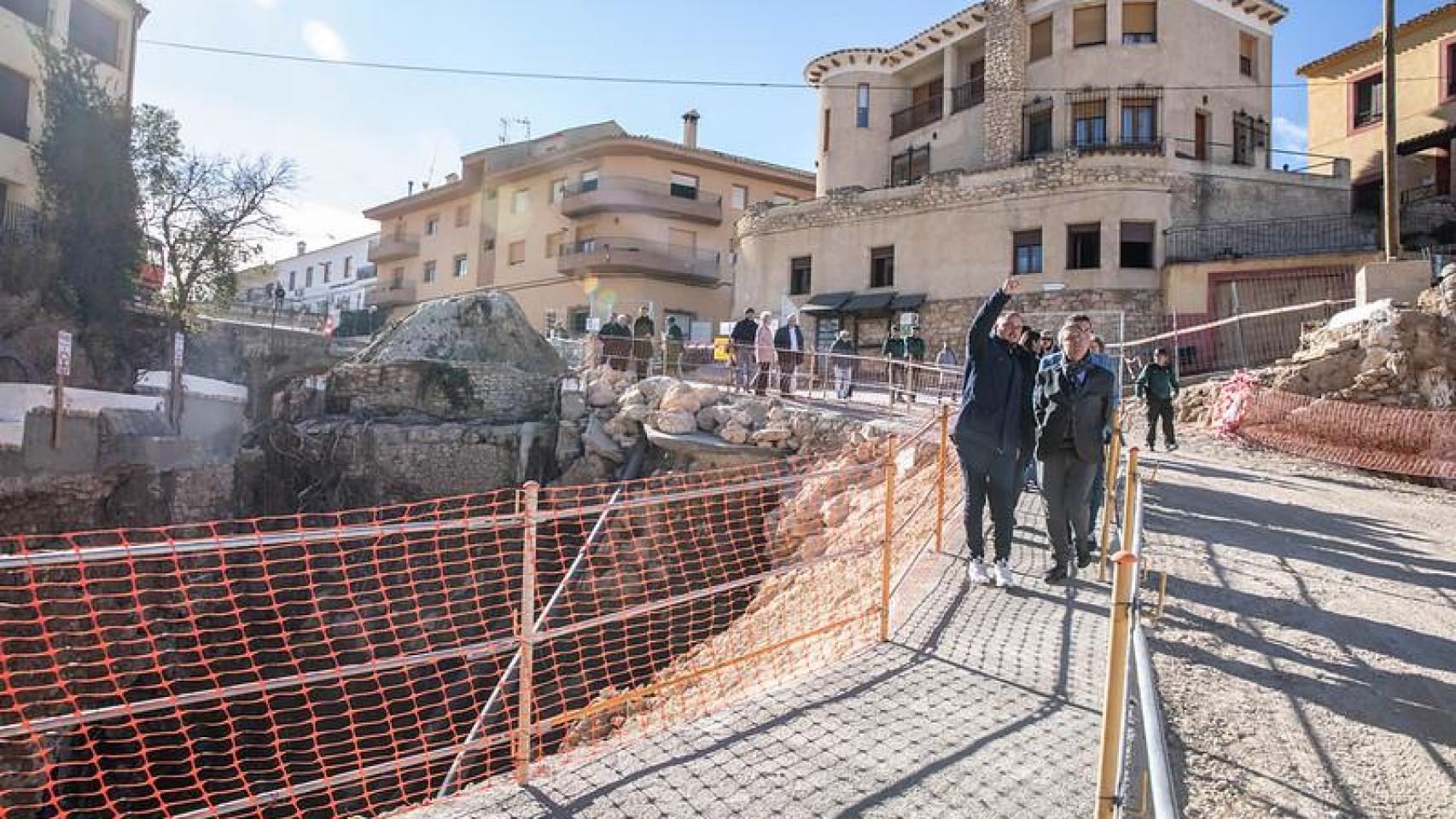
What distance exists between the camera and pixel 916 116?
30.5 m

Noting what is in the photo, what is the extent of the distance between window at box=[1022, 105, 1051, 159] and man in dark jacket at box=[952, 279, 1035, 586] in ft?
75.4

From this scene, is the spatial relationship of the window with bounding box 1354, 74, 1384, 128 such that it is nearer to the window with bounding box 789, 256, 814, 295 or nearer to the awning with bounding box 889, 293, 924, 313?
the awning with bounding box 889, 293, 924, 313

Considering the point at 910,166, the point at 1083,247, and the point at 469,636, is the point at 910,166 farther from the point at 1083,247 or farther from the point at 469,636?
the point at 469,636

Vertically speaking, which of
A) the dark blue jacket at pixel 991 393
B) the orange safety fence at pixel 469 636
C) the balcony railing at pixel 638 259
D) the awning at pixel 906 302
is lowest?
the orange safety fence at pixel 469 636

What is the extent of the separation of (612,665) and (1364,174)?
93.9 feet

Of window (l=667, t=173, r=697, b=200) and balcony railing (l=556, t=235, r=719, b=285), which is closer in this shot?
balcony railing (l=556, t=235, r=719, b=285)

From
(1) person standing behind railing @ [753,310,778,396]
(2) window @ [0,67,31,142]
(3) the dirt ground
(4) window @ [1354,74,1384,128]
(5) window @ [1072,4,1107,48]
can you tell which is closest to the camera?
(3) the dirt ground

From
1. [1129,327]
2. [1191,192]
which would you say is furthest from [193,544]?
[1191,192]

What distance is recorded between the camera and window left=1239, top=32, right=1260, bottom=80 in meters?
25.7

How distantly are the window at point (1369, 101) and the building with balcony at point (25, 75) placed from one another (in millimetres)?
37228

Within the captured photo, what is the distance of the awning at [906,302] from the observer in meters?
25.1

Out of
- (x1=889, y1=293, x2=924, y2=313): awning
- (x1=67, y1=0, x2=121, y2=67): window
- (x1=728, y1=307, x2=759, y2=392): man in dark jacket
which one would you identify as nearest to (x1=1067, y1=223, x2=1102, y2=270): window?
(x1=889, y1=293, x2=924, y2=313): awning

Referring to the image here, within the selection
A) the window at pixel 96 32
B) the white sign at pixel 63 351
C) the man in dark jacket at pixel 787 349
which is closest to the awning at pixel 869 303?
the man in dark jacket at pixel 787 349

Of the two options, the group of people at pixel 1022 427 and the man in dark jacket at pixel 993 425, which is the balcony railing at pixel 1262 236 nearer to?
the group of people at pixel 1022 427
